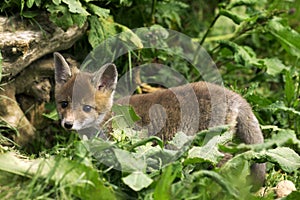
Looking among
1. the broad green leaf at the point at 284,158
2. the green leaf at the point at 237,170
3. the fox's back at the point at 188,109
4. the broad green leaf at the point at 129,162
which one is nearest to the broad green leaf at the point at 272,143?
the green leaf at the point at 237,170

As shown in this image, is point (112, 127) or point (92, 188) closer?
point (92, 188)

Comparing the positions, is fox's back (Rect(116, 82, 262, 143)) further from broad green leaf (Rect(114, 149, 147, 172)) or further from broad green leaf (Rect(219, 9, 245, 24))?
broad green leaf (Rect(114, 149, 147, 172))

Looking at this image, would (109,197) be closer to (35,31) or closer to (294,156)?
(294,156)

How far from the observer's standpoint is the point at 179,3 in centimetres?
643

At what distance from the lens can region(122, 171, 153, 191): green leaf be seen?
3.55m

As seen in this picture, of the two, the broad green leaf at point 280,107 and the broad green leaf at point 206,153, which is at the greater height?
the broad green leaf at point 206,153

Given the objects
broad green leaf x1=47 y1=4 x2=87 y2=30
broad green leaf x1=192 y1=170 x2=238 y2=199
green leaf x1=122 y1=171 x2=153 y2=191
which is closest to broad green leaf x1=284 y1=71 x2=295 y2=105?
broad green leaf x1=47 y1=4 x2=87 y2=30

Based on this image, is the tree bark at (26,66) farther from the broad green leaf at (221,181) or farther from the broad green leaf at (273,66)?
the broad green leaf at (273,66)

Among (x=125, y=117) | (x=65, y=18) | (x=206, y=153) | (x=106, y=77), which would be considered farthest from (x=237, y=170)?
(x=65, y=18)

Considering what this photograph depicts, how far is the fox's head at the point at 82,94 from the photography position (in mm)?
5062

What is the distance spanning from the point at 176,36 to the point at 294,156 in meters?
2.81

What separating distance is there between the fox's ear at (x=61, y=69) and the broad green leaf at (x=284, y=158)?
1.97 metres

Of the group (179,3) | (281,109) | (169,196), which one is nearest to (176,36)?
(179,3)

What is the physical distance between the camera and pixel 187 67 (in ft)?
22.1
